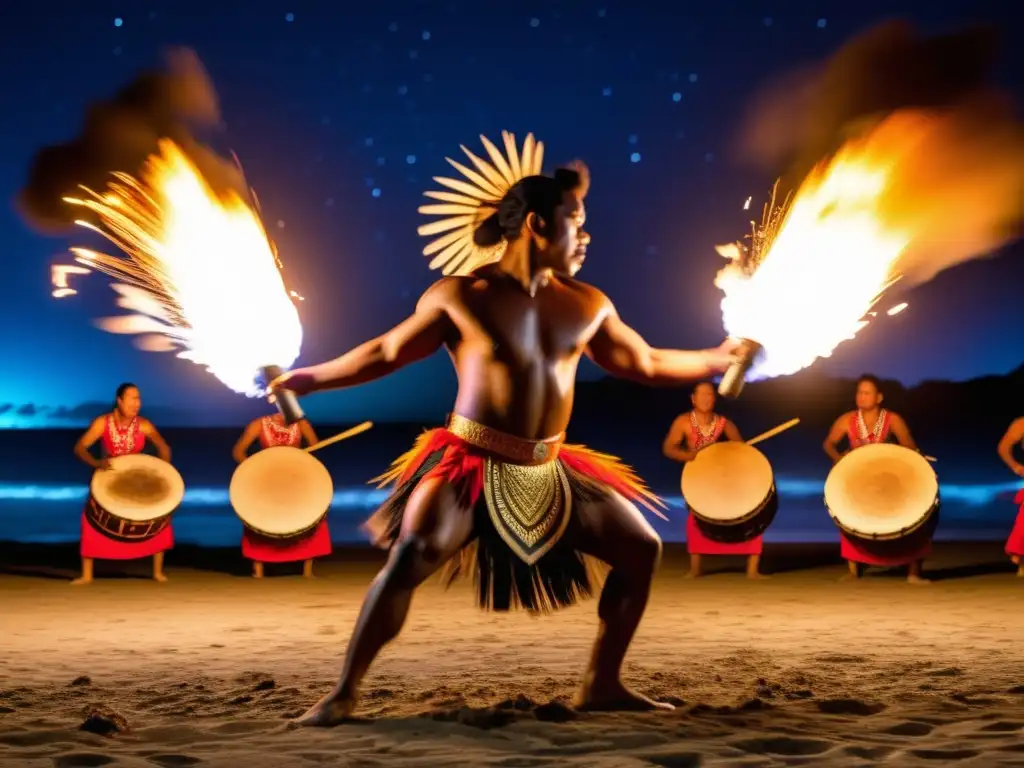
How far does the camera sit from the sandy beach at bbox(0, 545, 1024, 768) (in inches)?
156

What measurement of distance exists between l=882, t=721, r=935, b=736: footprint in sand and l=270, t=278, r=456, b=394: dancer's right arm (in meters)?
1.84

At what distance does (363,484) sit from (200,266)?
20132 millimetres

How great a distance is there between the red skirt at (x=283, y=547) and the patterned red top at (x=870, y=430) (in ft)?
12.8

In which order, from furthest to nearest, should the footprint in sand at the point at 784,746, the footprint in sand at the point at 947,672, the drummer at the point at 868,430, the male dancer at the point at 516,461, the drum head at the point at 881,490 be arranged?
the drummer at the point at 868,430 < the drum head at the point at 881,490 < the footprint in sand at the point at 947,672 < the male dancer at the point at 516,461 < the footprint in sand at the point at 784,746

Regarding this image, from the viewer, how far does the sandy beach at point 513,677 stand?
3951 mm

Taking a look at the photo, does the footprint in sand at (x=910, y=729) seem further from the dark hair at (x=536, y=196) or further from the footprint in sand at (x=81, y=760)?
the footprint in sand at (x=81, y=760)

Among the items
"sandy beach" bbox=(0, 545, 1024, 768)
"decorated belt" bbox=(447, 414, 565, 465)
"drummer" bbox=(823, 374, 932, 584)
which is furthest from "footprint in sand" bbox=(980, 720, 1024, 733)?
"drummer" bbox=(823, 374, 932, 584)

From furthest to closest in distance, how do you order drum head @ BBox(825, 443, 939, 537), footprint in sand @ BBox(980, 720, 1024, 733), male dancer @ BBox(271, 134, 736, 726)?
drum head @ BBox(825, 443, 939, 537) → male dancer @ BBox(271, 134, 736, 726) → footprint in sand @ BBox(980, 720, 1024, 733)

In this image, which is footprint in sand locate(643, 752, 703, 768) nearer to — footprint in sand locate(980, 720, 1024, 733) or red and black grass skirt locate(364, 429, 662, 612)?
red and black grass skirt locate(364, 429, 662, 612)

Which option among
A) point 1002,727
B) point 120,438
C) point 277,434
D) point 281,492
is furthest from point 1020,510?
point 120,438

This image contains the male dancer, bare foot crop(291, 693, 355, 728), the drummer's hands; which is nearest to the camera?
bare foot crop(291, 693, 355, 728)

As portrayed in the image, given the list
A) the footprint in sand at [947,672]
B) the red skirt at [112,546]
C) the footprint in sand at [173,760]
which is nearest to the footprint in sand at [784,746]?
the footprint in sand at [173,760]

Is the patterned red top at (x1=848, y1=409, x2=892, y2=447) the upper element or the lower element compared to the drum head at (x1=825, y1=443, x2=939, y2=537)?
upper

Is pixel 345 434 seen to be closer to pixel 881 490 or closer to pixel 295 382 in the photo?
pixel 881 490
